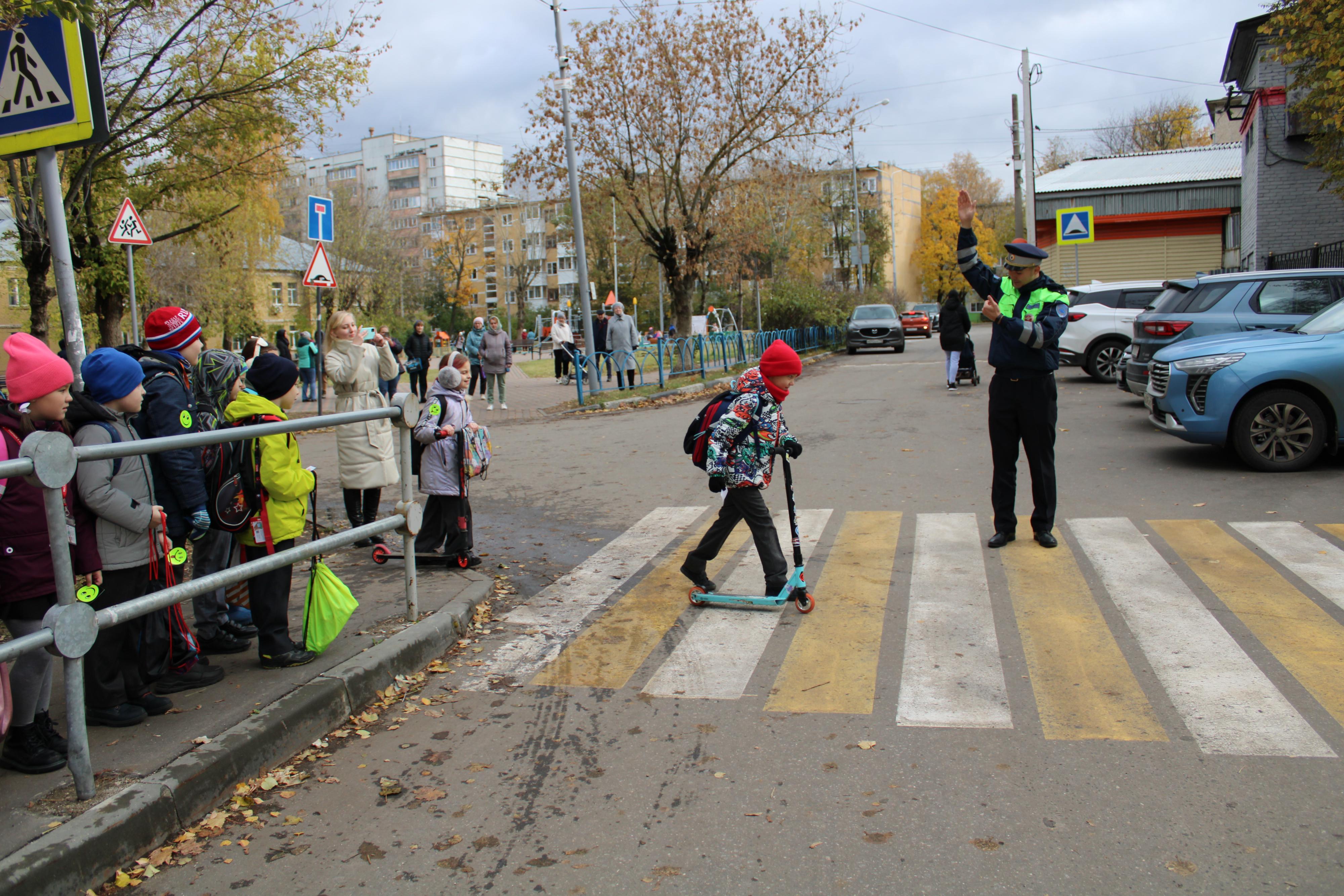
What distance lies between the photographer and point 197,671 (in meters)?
4.61

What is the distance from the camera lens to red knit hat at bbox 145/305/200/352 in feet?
17.1

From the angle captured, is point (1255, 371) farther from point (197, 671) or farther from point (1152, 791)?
point (197, 671)

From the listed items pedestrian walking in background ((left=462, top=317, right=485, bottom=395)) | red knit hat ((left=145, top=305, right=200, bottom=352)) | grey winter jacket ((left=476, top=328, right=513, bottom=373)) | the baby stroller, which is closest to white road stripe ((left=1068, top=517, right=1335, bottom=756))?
red knit hat ((left=145, top=305, right=200, bottom=352))

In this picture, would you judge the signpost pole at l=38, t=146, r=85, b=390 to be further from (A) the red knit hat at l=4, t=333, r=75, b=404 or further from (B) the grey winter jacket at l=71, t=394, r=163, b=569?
(A) the red knit hat at l=4, t=333, r=75, b=404

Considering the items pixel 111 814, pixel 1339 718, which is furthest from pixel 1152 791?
pixel 111 814

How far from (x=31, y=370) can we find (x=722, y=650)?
3420 millimetres

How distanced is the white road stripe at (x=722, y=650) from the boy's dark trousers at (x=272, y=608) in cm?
182

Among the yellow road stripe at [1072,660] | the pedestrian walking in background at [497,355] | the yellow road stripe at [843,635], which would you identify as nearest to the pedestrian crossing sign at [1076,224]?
the pedestrian walking in background at [497,355]

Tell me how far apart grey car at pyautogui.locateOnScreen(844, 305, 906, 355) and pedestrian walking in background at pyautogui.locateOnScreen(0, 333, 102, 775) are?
29899mm

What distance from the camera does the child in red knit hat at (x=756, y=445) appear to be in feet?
18.6

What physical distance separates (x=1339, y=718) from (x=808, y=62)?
80.2ft

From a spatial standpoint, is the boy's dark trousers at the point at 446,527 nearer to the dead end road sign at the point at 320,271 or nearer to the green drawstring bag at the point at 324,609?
the green drawstring bag at the point at 324,609

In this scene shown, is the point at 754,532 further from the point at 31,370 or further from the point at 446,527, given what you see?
the point at 31,370

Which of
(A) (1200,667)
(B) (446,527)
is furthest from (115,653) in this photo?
(A) (1200,667)
